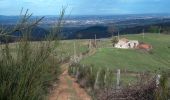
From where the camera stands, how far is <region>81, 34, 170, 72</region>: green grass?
53394mm

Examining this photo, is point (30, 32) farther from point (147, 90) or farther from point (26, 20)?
point (147, 90)

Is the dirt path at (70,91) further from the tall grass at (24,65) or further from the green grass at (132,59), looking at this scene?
the tall grass at (24,65)

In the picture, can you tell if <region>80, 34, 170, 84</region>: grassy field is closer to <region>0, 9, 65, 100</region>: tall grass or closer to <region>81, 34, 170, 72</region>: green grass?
<region>81, 34, 170, 72</region>: green grass

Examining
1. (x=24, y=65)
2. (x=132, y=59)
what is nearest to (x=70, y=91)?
(x=24, y=65)

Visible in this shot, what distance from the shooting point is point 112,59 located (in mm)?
59125

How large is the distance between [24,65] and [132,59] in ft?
189

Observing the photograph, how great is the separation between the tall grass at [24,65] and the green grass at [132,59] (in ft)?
147

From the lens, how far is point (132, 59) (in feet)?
201

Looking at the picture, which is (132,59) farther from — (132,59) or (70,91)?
(70,91)

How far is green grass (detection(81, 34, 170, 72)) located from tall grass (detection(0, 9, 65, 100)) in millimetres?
44827

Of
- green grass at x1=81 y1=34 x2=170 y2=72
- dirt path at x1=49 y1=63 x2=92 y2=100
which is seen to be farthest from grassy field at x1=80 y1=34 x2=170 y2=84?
dirt path at x1=49 y1=63 x2=92 y2=100

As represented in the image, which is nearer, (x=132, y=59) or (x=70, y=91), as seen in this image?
(x=70, y=91)

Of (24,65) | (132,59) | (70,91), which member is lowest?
(132,59)

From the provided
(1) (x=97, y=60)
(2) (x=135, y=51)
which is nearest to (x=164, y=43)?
(2) (x=135, y=51)
